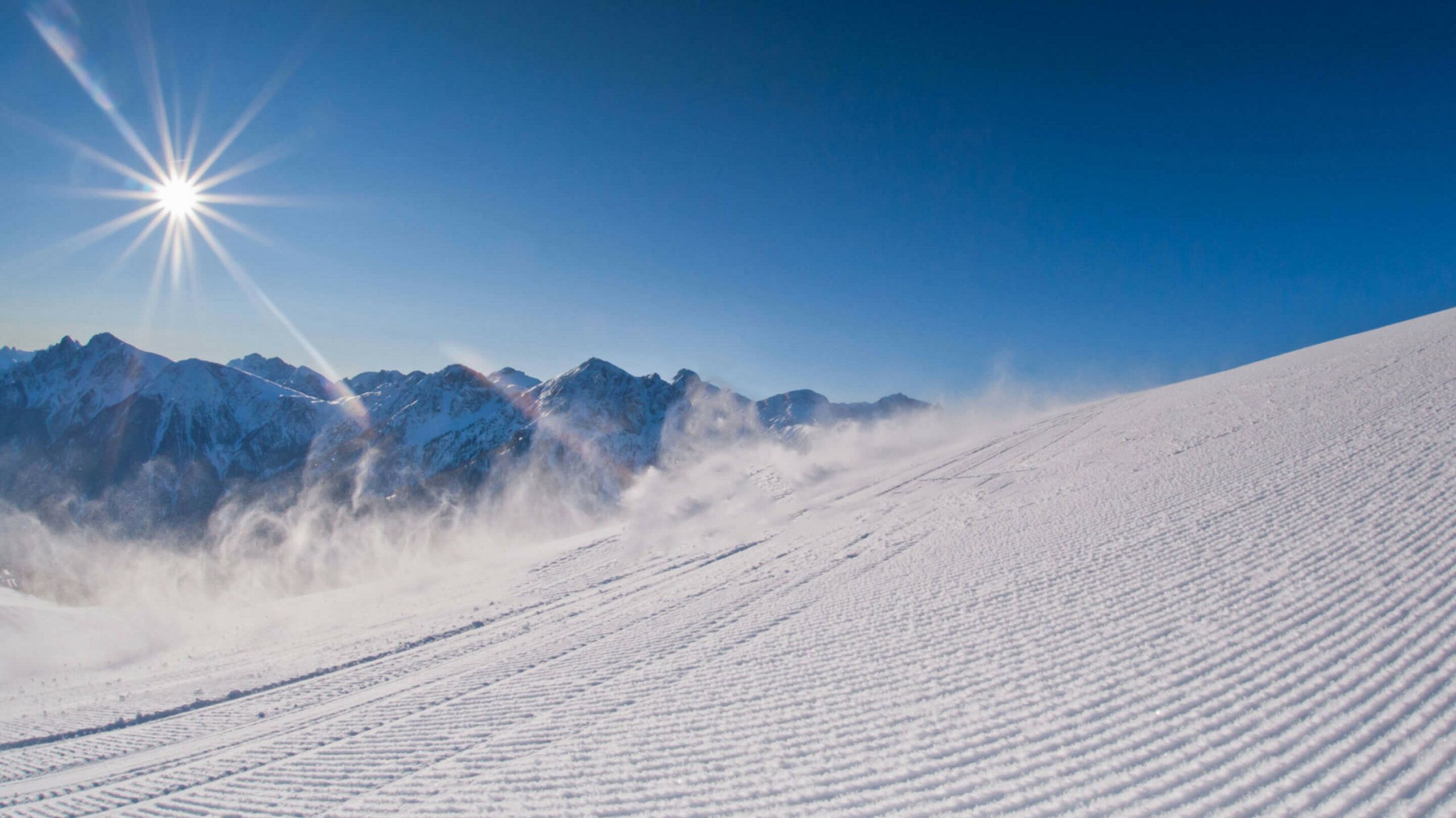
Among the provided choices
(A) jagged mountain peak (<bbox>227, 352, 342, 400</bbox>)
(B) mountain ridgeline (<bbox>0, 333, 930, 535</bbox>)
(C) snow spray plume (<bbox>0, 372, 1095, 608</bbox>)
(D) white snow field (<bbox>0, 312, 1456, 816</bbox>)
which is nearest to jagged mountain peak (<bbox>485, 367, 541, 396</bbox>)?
(B) mountain ridgeline (<bbox>0, 333, 930, 535</bbox>)

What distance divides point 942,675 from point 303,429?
173154 millimetres

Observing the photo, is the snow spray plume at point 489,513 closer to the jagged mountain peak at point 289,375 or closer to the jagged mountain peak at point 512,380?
the jagged mountain peak at point 512,380

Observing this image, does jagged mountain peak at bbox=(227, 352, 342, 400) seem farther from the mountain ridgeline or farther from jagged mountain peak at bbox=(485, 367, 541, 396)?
jagged mountain peak at bbox=(485, 367, 541, 396)

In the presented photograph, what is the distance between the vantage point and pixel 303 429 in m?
138

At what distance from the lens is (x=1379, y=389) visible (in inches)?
570

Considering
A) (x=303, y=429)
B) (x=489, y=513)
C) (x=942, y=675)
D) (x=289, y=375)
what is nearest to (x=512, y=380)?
(x=303, y=429)

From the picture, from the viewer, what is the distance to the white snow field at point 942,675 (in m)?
4.69

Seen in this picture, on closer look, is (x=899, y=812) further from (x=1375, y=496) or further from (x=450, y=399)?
(x=450, y=399)

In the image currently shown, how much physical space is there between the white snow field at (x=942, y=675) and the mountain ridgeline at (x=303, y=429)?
259ft

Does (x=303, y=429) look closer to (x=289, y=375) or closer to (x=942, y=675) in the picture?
(x=289, y=375)

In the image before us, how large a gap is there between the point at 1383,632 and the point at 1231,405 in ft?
55.0

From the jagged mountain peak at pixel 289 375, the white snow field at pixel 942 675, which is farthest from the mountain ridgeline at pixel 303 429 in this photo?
the white snow field at pixel 942 675

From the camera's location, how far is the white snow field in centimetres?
469

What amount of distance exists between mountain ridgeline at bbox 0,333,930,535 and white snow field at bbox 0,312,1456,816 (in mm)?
78818
